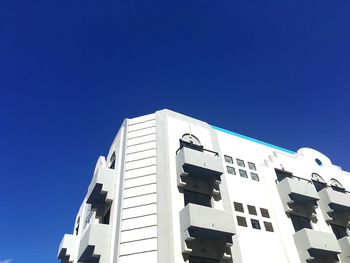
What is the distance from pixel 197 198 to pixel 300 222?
34.0 ft

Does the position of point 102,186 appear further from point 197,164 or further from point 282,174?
point 282,174

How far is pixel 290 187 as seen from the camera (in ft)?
85.2

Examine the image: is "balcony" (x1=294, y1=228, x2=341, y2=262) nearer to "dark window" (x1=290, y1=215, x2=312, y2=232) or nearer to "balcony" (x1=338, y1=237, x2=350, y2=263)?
"balcony" (x1=338, y1=237, x2=350, y2=263)

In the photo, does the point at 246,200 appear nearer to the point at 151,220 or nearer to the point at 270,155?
the point at 270,155

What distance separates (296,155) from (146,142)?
17084 mm

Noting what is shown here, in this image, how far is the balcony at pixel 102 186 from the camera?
2342 centimetres

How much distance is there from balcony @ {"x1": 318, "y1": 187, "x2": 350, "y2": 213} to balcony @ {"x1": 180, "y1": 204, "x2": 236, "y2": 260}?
40.8 feet

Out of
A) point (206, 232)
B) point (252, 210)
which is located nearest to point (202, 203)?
point (206, 232)

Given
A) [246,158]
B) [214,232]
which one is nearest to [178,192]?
[214,232]

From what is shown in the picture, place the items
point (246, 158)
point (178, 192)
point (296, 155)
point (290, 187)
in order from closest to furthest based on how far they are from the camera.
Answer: point (178, 192) → point (290, 187) → point (246, 158) → point (296, 155)

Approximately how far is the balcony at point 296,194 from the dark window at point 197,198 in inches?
303

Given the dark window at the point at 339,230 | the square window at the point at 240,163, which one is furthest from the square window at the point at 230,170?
the dark window at the point at 339,230

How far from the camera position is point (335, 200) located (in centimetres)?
2775

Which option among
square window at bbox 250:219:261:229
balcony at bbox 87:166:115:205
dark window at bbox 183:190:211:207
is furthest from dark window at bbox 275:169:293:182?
balcony at bbox 87:166:115:205
